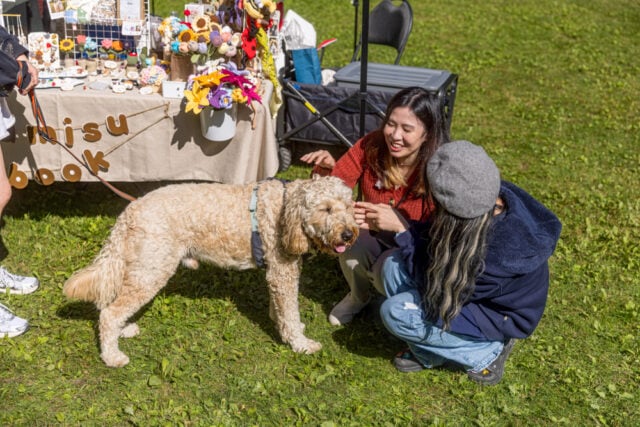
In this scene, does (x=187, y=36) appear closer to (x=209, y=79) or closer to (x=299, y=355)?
(x=209, y=79)

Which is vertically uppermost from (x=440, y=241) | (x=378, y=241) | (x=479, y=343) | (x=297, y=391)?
(x=440, y=241)

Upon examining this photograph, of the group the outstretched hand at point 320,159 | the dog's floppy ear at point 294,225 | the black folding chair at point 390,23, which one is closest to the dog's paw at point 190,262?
the dog's floppy ear at point 294,225

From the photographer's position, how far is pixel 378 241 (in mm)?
4297

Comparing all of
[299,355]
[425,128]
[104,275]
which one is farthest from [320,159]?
[104,275]

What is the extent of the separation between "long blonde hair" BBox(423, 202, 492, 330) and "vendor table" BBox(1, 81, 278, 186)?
1.96m

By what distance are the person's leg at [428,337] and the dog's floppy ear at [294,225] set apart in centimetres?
64

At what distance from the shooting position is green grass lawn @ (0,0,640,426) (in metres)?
3.78

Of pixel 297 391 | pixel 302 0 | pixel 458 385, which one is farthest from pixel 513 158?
pixel 302 0

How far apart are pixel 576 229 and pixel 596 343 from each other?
1.76 m

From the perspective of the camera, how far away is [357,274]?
173 inches

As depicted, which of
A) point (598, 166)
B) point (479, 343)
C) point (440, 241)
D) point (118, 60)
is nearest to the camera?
point (440, 241)

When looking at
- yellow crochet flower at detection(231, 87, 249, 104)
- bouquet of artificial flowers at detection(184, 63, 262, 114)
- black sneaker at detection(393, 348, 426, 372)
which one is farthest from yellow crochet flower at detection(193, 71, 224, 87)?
black sneaker at detection(393, 348, 426, 372)

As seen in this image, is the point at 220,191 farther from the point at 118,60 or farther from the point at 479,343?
the point at 118,60

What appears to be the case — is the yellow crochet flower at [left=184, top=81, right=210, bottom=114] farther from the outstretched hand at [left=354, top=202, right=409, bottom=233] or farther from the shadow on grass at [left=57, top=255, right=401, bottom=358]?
the outstretched hand at [left=354, top=202, right=409, bottom=233]
